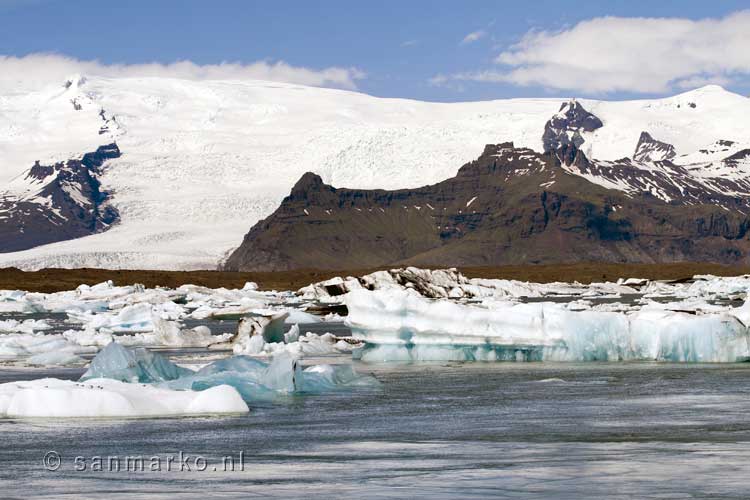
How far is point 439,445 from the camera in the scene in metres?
14.2

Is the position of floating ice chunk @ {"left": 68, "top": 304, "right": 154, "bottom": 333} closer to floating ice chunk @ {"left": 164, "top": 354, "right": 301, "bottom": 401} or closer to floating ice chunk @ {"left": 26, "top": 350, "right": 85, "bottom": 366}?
floating ice chunk @ {"left": 26, "top": 350, "right": 85, "bottom": 366}

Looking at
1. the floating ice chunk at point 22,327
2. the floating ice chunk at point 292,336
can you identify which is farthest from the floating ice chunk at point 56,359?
the floating ice chunk at point 22,327

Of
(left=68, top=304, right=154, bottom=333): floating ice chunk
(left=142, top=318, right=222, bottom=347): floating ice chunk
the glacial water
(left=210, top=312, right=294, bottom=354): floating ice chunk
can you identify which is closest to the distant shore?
(left=68, top=304, right=154, bottom=333): floating ice chunk

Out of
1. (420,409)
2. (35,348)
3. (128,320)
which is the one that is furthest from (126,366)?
(128,320)

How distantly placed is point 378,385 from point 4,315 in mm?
42278

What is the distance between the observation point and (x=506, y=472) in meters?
12.1

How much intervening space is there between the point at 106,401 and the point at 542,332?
11858mm

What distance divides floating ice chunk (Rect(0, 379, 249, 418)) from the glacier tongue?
9.58 metres

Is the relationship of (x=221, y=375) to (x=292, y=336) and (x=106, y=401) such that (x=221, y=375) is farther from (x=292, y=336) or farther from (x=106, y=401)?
(x=292, y=336)

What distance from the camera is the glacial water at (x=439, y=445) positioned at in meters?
11.3

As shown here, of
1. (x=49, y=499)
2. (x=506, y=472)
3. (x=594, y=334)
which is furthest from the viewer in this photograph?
(x=594, y=334)

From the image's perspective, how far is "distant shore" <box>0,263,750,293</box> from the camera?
11319cm

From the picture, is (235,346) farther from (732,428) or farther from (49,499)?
(49,499)

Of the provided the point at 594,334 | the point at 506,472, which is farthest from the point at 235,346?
the point at 506,472
